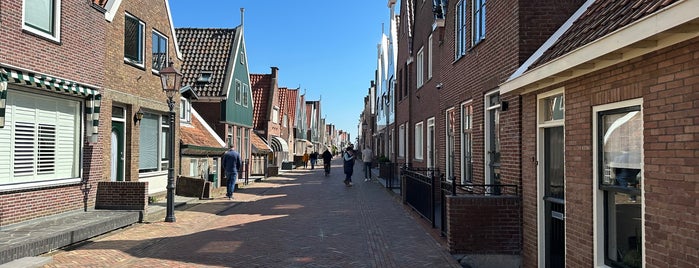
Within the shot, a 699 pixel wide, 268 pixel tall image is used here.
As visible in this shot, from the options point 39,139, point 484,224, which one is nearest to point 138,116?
point 39,139

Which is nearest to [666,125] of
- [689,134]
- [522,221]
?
[689,134]

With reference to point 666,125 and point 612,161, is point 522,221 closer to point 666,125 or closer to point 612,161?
point 612,161

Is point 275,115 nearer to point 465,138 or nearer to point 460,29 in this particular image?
point 460,29

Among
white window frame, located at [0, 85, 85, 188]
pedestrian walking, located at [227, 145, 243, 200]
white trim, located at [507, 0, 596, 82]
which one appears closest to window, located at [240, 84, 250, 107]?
pedestrian walking, located at [227, 145, 243, 200]

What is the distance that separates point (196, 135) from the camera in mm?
19609

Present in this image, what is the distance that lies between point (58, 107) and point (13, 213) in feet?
7.76

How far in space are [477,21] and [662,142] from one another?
6.18m

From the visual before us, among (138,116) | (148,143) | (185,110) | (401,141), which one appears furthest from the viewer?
(401,141)

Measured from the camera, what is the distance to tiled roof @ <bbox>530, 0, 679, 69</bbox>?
4438 mm

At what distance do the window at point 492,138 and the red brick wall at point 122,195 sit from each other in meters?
7.18

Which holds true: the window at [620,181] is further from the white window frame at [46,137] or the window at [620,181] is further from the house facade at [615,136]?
the white window frame at [46,137]

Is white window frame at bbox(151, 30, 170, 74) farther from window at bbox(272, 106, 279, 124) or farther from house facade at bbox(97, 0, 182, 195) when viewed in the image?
window at bbox(272, 106, 279, 124)

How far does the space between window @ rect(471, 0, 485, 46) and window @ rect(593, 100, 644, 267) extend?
4.59m

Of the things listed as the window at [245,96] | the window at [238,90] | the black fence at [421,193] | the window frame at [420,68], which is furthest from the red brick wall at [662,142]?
the window at [245,96]
